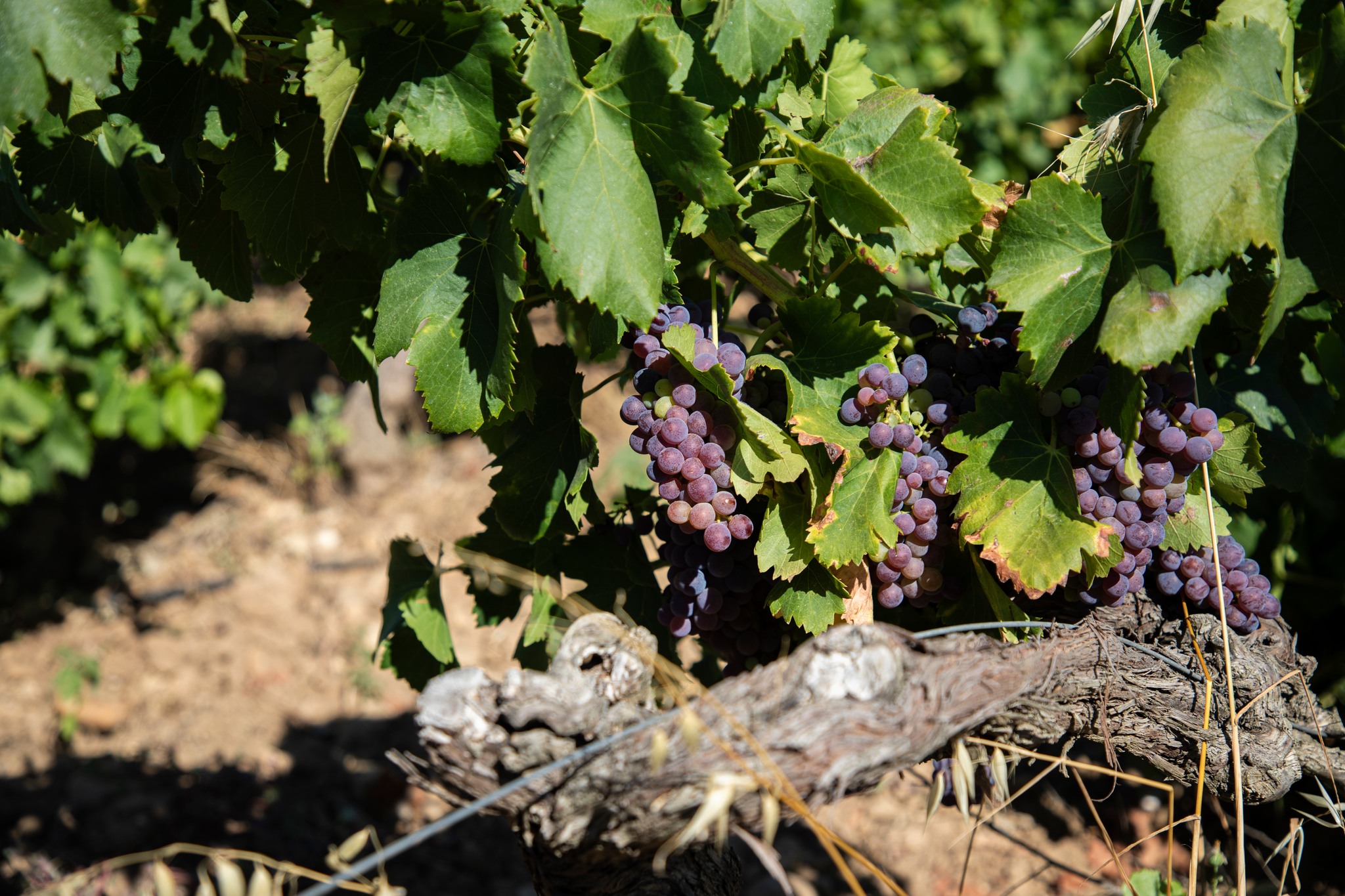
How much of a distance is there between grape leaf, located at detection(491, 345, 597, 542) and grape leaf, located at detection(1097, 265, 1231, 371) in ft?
2.32

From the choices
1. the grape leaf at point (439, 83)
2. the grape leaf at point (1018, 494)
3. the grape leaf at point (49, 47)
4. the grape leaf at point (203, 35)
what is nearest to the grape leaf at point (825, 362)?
the grape leaf at point (1018, 494)

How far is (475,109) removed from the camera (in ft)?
3.63

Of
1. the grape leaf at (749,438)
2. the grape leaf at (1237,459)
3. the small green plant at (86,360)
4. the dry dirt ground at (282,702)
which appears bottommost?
the dry dirt ground at (282,702)

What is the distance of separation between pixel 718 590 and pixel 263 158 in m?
0.86

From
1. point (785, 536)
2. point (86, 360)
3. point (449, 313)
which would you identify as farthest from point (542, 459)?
point (86, 360)

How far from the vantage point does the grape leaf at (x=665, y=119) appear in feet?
3.32

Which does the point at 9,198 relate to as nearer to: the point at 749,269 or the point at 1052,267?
the point at 749,269

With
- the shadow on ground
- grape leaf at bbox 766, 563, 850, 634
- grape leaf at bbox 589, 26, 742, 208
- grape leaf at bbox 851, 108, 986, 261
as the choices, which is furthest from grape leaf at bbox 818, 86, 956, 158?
the shadow on ground

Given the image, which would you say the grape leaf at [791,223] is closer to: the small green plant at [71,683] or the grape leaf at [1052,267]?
the grape leaf at [1052,267]

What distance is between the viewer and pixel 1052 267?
114 cm

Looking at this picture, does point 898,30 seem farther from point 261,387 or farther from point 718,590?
point 718,590

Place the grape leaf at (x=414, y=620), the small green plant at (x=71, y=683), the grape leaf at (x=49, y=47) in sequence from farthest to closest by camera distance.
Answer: the small green plant at (x=71, y=683) < the grape leaf at (x=414, y=620) < the grape leaf at (x=49, y=47)

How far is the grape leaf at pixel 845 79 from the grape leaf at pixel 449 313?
60 centimetres

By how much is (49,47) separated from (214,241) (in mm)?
488
